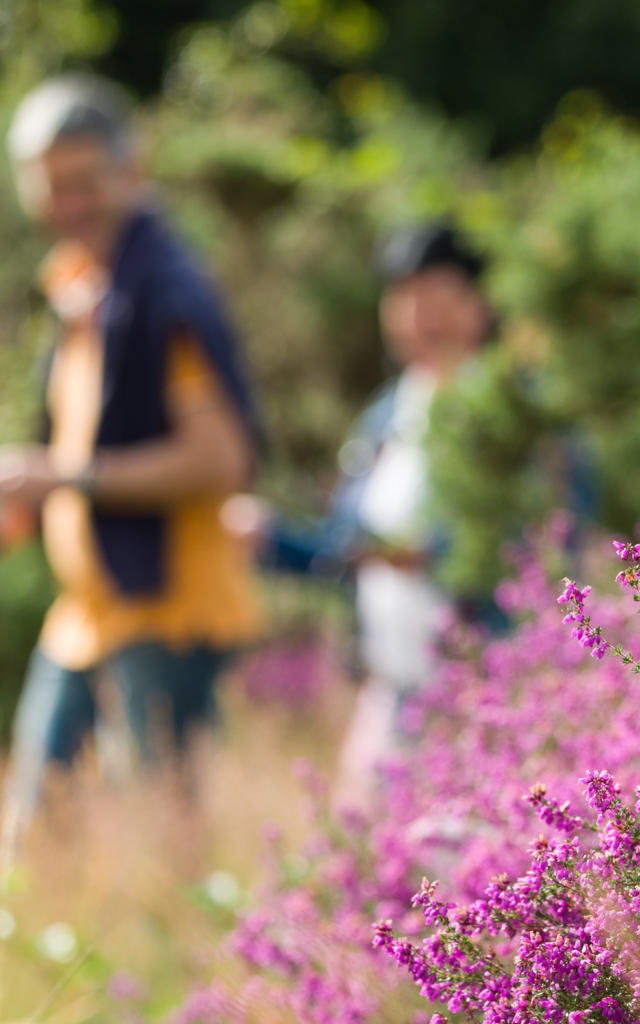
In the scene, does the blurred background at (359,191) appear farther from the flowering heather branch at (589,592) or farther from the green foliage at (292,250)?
the flowering heather branch at (589,592)

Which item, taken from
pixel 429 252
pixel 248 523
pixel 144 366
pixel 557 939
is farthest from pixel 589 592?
pixel 429 252

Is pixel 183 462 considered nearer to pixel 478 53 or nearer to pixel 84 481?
pixel 84 481

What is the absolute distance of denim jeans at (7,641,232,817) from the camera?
10.2 ft

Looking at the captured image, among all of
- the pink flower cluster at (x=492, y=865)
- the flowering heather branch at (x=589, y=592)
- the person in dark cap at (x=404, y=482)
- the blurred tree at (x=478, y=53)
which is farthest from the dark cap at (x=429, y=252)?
the blurred tree at (x=478, y=53)

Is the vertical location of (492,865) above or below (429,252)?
below

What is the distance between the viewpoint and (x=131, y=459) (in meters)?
2.97

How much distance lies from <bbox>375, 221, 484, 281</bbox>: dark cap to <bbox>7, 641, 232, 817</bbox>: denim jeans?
3.53 feet

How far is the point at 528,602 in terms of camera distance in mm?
1789

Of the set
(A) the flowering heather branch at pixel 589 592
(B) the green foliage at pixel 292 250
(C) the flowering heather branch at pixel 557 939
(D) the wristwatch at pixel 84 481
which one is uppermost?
(B) the green foliage at pixel 292 250

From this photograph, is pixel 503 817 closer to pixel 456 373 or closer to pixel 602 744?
pixel 602 744

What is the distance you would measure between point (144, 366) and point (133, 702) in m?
0.76

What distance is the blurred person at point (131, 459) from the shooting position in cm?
304

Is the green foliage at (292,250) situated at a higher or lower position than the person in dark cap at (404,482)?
higher

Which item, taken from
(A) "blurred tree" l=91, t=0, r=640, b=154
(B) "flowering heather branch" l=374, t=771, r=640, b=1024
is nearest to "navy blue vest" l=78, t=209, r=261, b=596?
(B) "flowering heather branch" l=374, t=771, r=640, b=1024
